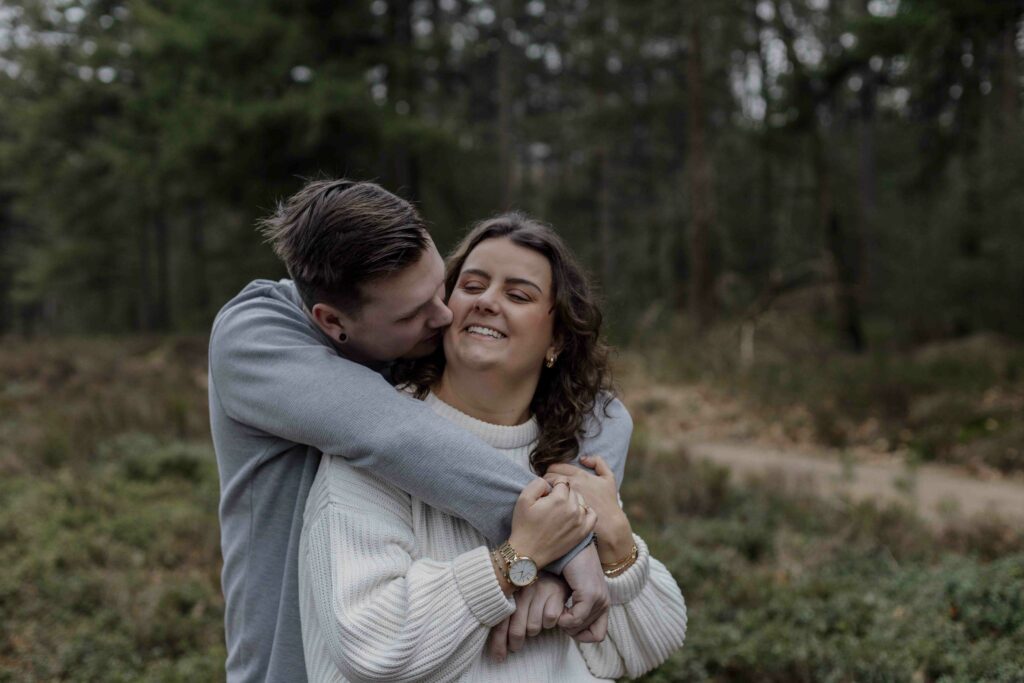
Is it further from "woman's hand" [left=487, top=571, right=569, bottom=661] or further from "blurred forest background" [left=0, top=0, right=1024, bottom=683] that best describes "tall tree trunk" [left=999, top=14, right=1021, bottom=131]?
"woman's hand" [left=487, top=571, right=569, bottom=661]

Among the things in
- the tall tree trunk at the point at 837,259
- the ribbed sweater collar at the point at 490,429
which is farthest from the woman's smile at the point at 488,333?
the tall tree trunk at the point at 837,259

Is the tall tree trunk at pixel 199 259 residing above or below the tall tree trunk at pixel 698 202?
below

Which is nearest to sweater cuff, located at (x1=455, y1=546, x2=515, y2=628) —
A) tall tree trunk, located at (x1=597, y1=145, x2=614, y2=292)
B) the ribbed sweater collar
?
the ribbed sweater collar

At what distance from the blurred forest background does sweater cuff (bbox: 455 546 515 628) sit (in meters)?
1.25

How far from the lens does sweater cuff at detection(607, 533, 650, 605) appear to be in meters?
2.14

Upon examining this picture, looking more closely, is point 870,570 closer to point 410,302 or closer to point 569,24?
point 410,302

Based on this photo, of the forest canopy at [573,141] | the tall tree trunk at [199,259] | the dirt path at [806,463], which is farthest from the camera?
the tall tree trunk at [199,259]

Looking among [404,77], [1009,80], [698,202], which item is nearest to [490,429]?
[1009,80]

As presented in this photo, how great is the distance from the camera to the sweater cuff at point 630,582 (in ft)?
7.03

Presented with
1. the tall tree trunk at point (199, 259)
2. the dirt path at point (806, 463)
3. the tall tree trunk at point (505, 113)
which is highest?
the tall tree trunk at point (505, 113)

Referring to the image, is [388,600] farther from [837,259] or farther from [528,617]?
[837,259]

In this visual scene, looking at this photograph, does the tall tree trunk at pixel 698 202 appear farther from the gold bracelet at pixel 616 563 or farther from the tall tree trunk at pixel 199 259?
the tall tree trunk at pixel 199 259

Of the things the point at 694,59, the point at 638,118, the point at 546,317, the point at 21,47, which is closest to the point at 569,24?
the point at 638,118

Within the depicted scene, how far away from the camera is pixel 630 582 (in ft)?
7.07
